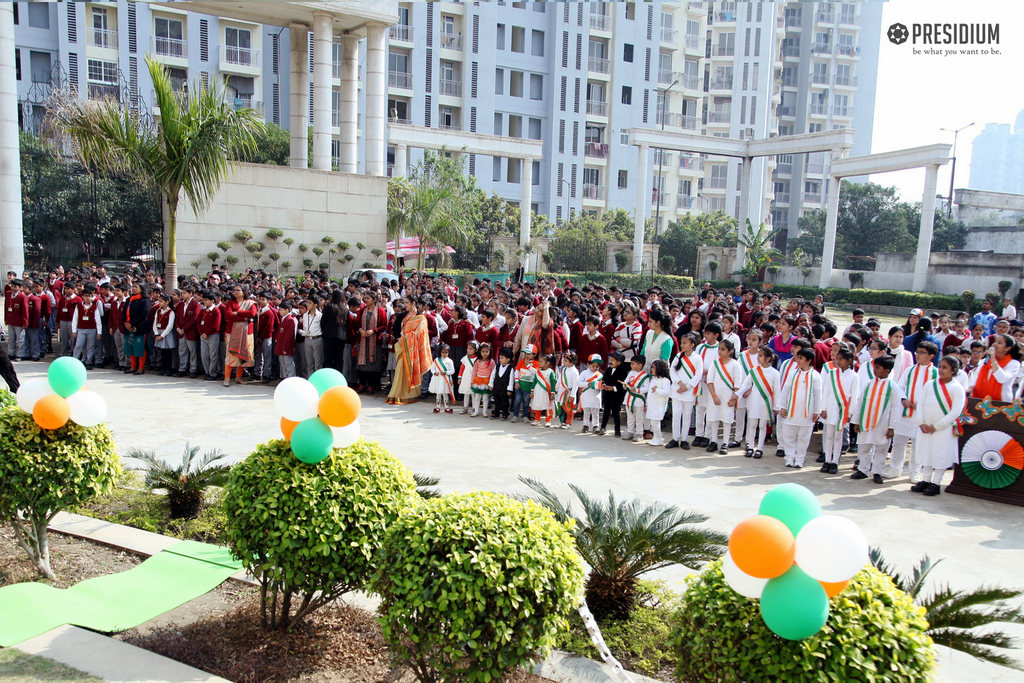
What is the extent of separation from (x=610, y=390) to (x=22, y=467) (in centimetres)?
723

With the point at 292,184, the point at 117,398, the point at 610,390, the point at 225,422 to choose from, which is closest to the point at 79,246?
the point at 292,184

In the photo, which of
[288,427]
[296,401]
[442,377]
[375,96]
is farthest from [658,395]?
[375,96]

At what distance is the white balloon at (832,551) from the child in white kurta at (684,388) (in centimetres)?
716

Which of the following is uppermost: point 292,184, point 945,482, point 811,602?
point 292,184

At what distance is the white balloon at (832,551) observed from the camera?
2709mm

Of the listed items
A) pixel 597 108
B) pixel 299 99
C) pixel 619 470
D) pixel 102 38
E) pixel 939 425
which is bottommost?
pixel 619 470

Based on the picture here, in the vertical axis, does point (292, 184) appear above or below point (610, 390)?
above

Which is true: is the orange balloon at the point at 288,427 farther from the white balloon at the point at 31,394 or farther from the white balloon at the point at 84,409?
the white balloon at the point at 31,394

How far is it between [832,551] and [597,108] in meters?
58.1

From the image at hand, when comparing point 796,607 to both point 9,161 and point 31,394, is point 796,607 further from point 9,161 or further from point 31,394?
point 9,161

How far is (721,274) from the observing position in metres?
44.4

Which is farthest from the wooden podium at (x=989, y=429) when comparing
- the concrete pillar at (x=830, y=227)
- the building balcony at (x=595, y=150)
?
the building balcony at (x=595, y=150)

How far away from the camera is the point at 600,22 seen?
185 ft

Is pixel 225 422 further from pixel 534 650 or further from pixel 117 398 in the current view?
pixel 534 650
